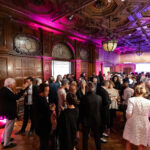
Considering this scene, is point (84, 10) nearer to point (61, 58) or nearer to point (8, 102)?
point (61, 58)

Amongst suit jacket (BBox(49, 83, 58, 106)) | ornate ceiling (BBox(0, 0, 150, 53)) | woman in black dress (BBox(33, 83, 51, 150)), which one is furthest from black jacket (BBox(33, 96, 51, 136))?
ornate ceiling (BBox(0, 0, 150, 53))

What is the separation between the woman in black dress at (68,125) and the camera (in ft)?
5.09

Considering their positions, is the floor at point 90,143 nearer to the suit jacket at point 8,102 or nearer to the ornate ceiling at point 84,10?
the suit jacket at point 8,102

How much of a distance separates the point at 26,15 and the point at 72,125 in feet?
16.2

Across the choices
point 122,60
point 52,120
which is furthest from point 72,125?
point 122,60

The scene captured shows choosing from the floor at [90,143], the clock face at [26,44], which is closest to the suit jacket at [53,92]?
the floor at [90,143]

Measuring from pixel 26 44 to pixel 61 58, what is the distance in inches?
94.3

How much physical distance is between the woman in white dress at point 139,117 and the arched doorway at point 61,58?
17.9 feet

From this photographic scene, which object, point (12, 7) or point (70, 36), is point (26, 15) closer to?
point (12, 7)

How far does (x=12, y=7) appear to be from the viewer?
3.97 m

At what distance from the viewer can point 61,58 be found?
22.6ft

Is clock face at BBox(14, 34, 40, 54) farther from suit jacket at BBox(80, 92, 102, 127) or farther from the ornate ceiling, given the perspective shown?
suit jacket at BBox(80, 92, 102, 127)

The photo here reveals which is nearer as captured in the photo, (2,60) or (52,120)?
(52,120)

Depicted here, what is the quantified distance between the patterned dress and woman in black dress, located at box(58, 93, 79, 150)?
95cm
